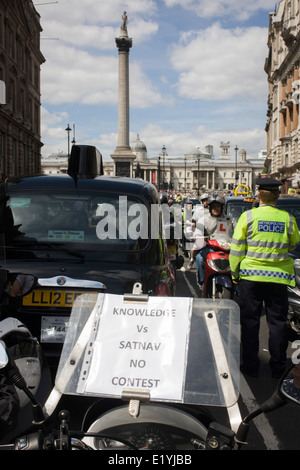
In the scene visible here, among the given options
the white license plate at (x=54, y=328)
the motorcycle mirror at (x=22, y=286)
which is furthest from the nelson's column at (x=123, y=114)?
the motorcycle mirror at (x=22, y=286)

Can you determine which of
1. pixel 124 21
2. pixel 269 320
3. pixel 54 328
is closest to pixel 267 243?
pixel 269 320

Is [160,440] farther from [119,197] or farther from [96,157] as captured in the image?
[96,157]

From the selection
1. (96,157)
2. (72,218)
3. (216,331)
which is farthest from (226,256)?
(216,331)

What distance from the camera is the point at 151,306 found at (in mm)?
2156

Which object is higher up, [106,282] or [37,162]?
[37,162]

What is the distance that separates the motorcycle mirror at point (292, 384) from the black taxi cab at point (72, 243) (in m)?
2.02

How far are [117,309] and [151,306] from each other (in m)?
0.15

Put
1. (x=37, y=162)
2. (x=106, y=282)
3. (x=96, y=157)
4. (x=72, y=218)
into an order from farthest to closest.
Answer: (x=37, y=162) → (x=96, y=157) → (x=72, y=218) → (x=106, y=282)

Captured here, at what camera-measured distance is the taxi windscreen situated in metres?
4.07

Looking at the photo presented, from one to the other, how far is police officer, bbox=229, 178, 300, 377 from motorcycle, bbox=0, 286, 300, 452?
290cm

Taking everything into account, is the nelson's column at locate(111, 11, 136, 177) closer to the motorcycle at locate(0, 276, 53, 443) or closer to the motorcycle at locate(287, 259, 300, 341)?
the motorcycle at locate(287, 259, 300, 341)

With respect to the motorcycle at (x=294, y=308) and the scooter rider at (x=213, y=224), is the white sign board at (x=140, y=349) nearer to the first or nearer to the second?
the motorcycle at (x=294, y=308)

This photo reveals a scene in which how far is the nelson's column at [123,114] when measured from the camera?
201 feet

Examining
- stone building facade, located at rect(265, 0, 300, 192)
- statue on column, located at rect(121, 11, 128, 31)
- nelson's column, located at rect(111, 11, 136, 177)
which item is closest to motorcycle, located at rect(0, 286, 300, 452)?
stone building facade, located at rect(265, 0, 300, 192)
